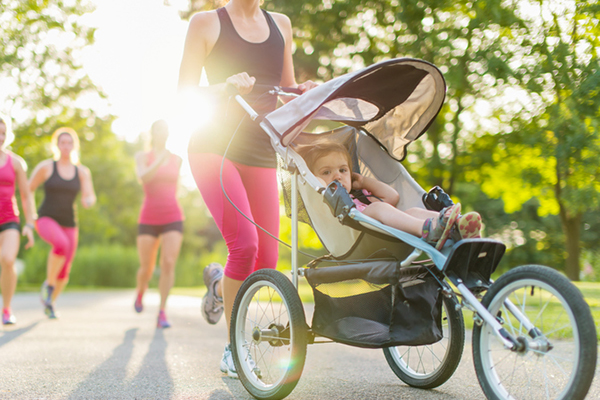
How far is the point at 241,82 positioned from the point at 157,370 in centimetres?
190

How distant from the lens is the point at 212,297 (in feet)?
13.7

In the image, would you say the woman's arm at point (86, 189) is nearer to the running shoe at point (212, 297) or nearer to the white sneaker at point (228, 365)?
the running shoe at point (212, 297)

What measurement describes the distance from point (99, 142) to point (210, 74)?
18.5 metres

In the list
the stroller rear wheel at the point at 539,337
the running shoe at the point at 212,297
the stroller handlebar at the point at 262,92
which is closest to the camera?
the stroller rear wheel at the point at 539,337

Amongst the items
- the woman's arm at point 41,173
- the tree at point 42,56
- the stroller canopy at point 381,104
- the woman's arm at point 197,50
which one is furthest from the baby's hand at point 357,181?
the tree at point 42,56

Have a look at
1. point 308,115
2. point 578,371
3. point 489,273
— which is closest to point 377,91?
point 308,115

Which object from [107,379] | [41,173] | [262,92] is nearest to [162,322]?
[41,173]

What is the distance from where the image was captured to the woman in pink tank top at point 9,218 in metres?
5.95

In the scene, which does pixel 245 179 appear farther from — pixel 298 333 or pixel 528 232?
pixel 528 232

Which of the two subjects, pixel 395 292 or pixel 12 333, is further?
pixel 12 333

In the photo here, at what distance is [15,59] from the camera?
1717 centimetres

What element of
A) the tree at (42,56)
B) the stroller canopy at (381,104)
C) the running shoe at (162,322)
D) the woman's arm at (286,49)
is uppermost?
the tree at (42,56)

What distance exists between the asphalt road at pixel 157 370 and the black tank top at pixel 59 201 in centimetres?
144

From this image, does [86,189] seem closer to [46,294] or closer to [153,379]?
[46,294]
